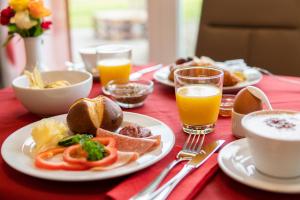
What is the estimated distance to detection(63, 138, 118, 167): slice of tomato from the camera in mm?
818

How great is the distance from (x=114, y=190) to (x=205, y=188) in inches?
6.6

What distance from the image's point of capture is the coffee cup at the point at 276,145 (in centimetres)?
75

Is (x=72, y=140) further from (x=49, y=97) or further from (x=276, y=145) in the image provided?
(x=276, y=145)

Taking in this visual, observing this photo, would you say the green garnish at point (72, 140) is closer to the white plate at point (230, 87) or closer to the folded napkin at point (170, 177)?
the folded napkin at point (170, 177)

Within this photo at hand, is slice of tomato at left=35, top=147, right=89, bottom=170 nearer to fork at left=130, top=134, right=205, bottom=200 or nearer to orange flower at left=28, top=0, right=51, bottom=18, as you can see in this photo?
fork at left=130, top=134, right=205, bottom=200

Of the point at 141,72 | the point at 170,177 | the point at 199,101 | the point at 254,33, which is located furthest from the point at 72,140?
the point at 254,33

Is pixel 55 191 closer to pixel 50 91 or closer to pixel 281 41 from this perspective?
pixel 50 91

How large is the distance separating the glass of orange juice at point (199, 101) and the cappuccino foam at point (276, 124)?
23 cm

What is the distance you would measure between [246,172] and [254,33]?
1276 mm

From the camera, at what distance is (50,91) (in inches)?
46.1

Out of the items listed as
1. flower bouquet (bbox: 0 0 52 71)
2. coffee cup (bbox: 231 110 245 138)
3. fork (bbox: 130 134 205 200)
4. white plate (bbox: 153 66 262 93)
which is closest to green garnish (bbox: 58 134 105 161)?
fork (bbox: 130 134 205 200)

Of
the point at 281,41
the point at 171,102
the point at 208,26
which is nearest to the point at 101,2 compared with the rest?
the point at 208,26

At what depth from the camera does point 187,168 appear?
842 millimetres

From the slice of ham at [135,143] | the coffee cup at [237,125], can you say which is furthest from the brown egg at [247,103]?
the slice of ham at [135,143]
